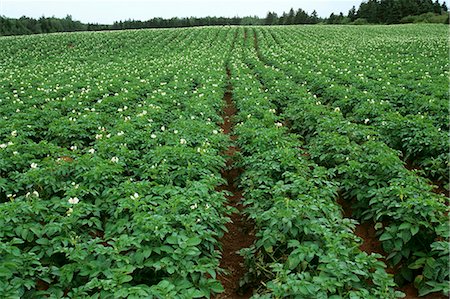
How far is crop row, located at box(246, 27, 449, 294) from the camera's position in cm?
365

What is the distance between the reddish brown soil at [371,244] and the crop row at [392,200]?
0.08 meters

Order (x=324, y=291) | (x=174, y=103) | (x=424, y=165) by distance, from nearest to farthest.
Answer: (x=324, y=291) → (x=424, y=165) → (x=174, y=103)

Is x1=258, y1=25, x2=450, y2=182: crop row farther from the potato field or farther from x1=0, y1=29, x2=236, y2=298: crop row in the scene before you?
x1=0, y1=29, x2=236, y2=298: crop row

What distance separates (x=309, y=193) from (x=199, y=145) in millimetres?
2412

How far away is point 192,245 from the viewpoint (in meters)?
3.44

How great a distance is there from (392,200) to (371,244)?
62 centimetres

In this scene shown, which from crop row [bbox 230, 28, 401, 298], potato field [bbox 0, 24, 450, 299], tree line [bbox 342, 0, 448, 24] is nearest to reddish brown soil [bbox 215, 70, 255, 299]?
potato field [bbox 0, 24, 450, 299]

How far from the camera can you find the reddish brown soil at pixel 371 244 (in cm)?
362

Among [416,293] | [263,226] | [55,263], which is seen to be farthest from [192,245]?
[416,293]

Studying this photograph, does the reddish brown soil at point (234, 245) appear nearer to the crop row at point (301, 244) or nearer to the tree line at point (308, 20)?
the crop row at point (301, 244)

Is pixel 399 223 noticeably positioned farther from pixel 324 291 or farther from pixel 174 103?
pixel 174 103

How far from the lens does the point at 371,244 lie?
4.49 metres

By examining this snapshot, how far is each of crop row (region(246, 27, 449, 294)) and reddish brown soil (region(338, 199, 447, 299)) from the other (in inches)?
3.0

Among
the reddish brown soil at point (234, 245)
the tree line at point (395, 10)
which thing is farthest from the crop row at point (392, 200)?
the tree line at point (395, 10)
